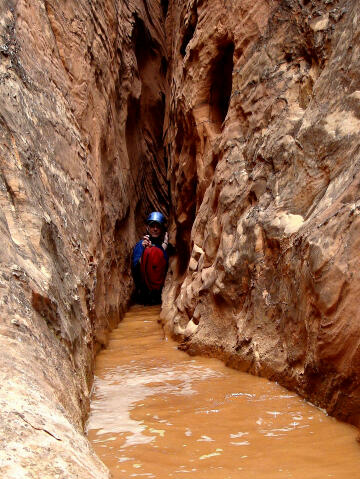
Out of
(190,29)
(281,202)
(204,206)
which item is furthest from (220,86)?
(281,202)

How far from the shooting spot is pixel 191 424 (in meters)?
2.60

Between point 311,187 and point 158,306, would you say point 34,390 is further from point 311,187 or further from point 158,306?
point 158,306

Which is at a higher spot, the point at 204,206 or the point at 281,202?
the point at 204,206

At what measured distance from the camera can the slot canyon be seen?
2404 mm

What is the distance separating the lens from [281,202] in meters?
3.78

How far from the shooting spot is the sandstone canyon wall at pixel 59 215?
174 cm

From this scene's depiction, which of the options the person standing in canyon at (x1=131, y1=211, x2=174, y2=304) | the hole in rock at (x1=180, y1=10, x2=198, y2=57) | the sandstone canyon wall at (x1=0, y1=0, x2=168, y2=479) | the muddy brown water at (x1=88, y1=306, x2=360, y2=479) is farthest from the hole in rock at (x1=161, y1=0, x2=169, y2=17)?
the muddy brown water at (x1=88, y1=306, x2=360, y2=479)

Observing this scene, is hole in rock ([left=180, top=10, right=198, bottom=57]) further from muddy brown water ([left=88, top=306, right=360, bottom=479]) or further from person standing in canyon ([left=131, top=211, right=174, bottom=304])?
muddy brown water ([left=88, top=306, right=360, bottom=479])

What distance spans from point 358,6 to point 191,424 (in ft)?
9.86

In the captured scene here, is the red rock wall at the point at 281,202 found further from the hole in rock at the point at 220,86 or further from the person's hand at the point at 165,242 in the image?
the person's hand at the point at 165,242

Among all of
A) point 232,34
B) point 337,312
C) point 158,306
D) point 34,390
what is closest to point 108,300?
point 158,306

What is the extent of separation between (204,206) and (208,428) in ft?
10.8

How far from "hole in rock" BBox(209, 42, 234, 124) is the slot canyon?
0.02 m

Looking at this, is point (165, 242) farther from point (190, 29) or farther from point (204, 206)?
point (190, 29)
